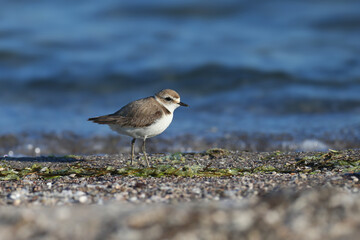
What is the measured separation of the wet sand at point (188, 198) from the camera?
2711 mm

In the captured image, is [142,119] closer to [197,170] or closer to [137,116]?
[137,116]

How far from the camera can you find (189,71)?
1358cm

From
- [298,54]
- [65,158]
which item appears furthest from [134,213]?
[298,54]

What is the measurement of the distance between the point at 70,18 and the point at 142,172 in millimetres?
13991

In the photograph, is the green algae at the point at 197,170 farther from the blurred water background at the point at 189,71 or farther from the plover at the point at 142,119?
the blurred water background at the point at 189,71

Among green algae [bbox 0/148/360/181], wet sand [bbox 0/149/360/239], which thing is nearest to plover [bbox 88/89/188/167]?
wet sand [bbox 0/149/360/239]

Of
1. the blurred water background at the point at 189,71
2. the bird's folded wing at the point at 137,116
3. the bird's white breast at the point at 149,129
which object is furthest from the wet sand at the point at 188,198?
the blurred water background at the point at 189,71

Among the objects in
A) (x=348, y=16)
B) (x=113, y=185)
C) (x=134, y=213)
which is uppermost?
(x=348, y=16)

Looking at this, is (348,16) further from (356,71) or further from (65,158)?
(65,158)

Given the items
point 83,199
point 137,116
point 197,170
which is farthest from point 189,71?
point 83,199

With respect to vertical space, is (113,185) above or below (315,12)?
below

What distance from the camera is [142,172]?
17.5 feet

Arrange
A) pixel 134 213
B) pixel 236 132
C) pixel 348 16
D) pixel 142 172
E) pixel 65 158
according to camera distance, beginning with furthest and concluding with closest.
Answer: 1. pixel 348 16
2. pixel 236 132
3. pixel 65 158
4. pixel 142 172
5. pixel 134 213

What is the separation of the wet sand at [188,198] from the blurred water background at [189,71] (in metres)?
2.39
